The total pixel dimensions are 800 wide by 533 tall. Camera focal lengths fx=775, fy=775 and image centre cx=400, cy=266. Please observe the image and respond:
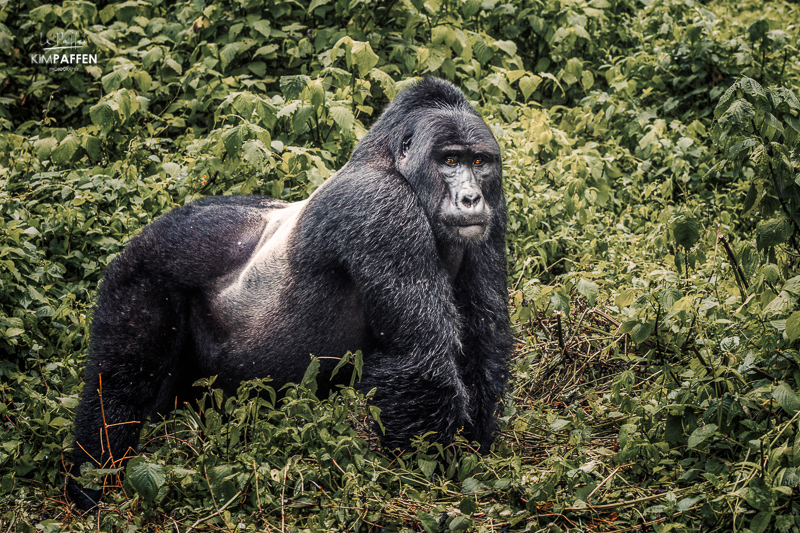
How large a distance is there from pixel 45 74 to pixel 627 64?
15.9 ft

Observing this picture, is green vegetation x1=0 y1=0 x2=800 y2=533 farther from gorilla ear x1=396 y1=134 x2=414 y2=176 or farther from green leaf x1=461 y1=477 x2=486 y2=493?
gorilla ear x1=396 y1=134 x2=414 y2=176

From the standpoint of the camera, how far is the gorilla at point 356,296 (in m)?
3.33

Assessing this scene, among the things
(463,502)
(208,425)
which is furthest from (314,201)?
(463,502)

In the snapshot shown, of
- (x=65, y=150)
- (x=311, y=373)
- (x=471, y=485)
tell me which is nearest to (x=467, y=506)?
(x=471, y=485)

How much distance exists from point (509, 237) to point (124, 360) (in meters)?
2.57

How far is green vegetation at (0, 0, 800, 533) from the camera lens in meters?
2.89

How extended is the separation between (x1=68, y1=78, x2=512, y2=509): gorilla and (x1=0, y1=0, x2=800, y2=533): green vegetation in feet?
0.56

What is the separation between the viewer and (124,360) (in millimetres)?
3607

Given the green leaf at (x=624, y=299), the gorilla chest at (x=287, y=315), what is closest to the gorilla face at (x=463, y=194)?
the gorilla chest at (x=287, y=315)

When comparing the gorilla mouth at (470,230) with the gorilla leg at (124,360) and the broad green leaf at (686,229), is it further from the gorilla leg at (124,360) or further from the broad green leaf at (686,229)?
the gorilla leg at (124,360)

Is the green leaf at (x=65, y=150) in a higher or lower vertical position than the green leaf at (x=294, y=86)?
lower

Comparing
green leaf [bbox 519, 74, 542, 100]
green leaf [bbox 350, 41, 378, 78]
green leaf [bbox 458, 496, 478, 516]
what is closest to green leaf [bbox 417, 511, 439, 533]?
green leaf [bbox 458, 496, 478, 516]

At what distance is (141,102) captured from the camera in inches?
223

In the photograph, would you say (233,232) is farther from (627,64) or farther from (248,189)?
(627,64)
